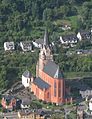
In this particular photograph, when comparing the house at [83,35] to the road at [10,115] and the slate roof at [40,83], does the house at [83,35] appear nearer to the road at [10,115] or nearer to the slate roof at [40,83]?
the slate roof at [40,83]

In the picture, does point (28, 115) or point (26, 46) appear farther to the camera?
point (26, 46)

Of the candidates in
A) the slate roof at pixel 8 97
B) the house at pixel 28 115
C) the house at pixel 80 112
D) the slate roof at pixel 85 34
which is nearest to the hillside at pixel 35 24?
the slate roof at pixel 85 34

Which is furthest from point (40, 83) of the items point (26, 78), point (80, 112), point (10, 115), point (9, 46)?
point (9, 46)

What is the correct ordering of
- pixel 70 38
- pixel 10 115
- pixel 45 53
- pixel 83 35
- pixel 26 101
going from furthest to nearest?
pixel 83 35
pixel 70 38
pixel 45 53
pixel 26 101
pixel 10 115

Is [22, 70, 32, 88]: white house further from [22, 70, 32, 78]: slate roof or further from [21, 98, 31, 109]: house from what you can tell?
[21, 98, 31, 109]: house

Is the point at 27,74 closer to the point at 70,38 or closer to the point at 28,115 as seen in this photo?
the point at 28,115
